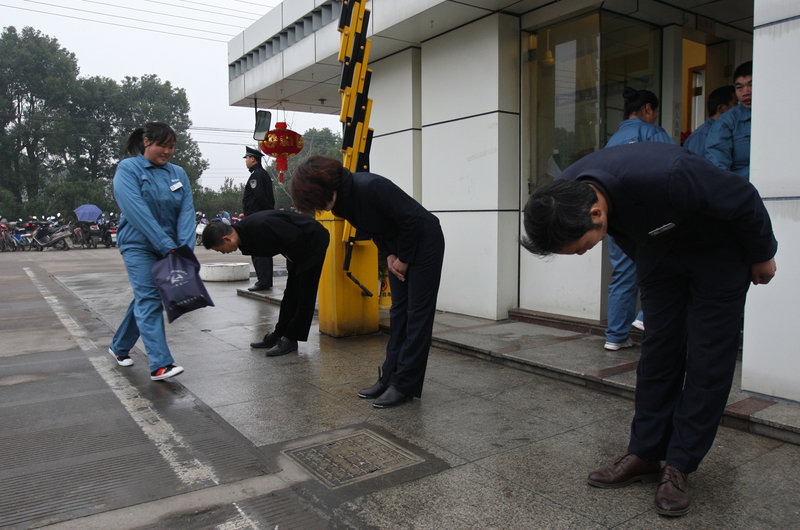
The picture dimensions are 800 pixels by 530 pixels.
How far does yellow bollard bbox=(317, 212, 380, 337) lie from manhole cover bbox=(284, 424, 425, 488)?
2496 millimetres

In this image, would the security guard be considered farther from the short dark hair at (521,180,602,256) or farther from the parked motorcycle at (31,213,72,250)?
the parked motorcycle at (31,213,72,250)

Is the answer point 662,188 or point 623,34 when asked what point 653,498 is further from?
point 623,34

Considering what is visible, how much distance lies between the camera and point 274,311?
288 inches

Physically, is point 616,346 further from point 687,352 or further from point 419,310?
point 687,352

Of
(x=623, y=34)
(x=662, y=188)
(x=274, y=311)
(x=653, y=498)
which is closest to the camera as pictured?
(x=662, y=188)

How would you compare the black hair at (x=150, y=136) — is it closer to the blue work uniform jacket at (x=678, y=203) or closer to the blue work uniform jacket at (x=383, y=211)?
the blue work uniform jacket at (x=383, y=211)

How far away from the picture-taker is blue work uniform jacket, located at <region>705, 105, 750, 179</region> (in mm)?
4090

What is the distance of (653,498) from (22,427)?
3.35 metres

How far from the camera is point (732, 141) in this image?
4148mm

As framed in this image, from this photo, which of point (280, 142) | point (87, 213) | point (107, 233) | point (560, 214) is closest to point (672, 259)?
point (560, 214)

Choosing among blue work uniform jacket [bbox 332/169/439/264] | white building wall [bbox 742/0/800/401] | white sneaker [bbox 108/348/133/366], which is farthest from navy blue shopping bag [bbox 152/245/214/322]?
white building wall [bbox 742/0/800/401]

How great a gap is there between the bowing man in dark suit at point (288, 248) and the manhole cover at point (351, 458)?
64.6 inches

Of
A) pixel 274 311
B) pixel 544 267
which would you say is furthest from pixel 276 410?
pixel 274 311

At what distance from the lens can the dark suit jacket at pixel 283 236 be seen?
13.8 ft
